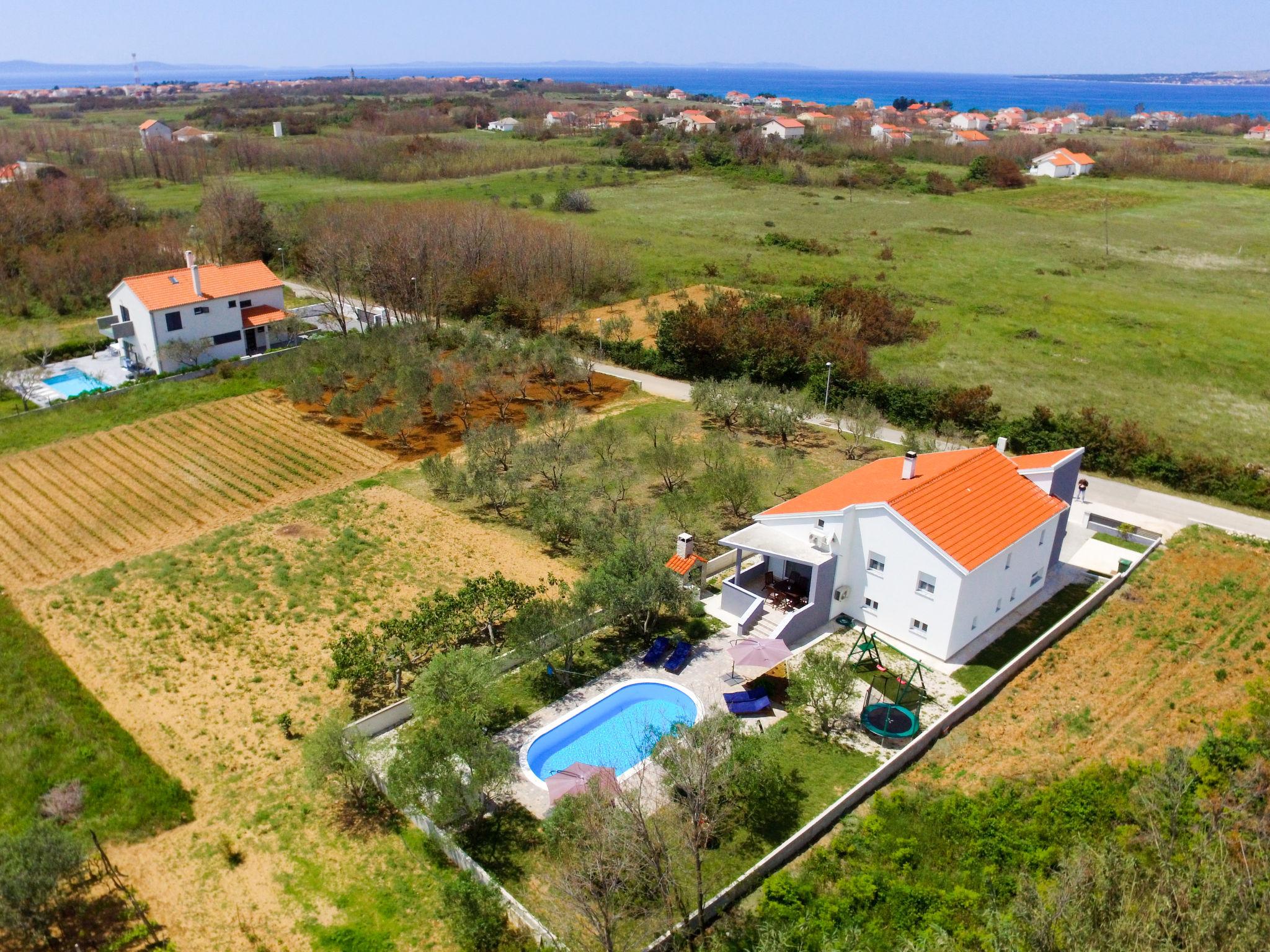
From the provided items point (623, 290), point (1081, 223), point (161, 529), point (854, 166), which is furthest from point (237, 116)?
point (161, 529)

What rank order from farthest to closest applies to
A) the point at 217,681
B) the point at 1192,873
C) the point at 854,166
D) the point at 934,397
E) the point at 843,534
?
1. the point at 854,166
2. the point at 934,397
3. the point at 843,534
4. the point at 217,681
5. the point at 1192,873

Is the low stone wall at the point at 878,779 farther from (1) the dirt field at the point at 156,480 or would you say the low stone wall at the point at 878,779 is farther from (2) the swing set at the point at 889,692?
(1) the dirt field at the point at 156,480

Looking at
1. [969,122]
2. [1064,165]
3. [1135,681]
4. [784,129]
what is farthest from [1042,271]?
[969,122]

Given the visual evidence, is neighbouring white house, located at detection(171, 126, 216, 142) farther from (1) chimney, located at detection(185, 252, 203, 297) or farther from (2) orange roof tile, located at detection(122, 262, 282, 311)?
(1) chimney, located at detection(185, 252, 203, 297)

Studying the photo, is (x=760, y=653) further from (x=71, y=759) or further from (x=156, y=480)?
(x=156, y=480)

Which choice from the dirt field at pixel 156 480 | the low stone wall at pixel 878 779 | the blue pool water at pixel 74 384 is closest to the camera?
the low stone wall at pixel 878 779

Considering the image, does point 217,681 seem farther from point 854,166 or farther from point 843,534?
point 854,166

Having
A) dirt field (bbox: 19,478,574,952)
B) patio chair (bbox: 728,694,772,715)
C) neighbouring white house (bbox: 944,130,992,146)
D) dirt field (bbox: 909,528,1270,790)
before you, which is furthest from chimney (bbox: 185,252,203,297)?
neighbouring white house (bbox: 944,130,992,146)

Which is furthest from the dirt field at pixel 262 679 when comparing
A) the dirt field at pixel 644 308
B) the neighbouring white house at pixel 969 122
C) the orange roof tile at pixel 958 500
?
the neighbouring white house at pixel 969 122
